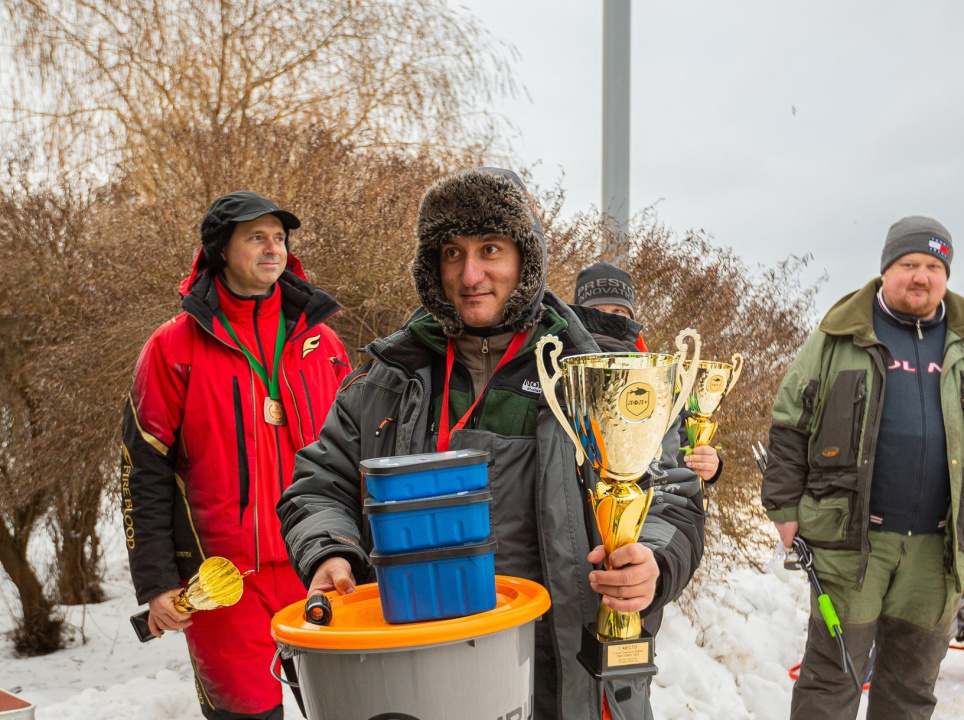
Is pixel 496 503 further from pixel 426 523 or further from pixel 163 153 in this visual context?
pixel 163 153

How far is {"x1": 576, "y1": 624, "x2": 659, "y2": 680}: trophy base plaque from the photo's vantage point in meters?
1.56

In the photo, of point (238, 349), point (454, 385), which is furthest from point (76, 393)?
point (454, 385)

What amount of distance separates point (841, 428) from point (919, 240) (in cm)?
85

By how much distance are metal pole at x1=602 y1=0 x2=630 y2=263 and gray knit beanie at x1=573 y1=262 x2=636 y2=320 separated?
6.36 feet

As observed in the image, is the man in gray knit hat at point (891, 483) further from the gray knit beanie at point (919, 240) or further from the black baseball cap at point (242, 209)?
the black baseball cap at point (242, 209)

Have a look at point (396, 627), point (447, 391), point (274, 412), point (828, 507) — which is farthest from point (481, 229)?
point (828, 507)

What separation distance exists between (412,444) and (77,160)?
5.71m

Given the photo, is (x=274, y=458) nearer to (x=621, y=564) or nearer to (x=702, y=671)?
(x=621, y=564)

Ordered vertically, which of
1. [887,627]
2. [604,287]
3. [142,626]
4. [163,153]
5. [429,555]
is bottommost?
[887,627]

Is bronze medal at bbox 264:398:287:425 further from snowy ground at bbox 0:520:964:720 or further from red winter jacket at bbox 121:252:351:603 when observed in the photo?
snowy ground at bbox 0:520:964:720

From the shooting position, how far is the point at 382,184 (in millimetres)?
5125

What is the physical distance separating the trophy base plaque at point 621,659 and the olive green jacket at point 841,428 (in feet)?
7.24

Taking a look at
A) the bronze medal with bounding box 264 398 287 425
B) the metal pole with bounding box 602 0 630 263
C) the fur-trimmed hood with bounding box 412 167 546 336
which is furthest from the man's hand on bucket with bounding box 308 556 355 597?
the metal pole with bounding box 602 0 630 263

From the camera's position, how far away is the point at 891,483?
3430mm
